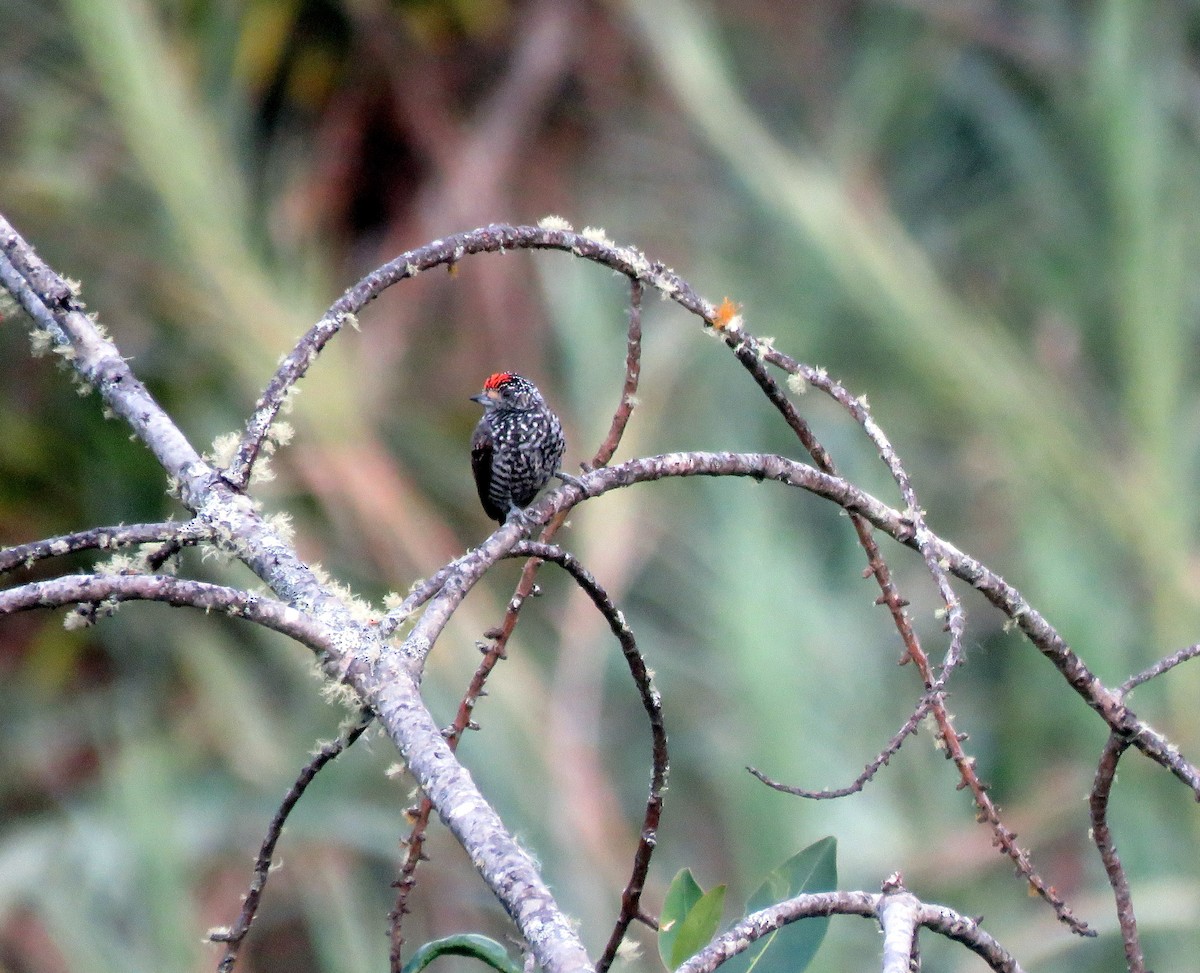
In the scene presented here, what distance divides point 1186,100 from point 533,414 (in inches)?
193

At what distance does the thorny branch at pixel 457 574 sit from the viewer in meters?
1.43

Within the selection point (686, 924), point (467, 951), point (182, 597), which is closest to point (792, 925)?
point (686, 924)

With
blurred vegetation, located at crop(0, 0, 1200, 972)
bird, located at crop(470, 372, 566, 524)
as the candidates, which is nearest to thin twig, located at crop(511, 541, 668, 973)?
bird, located at crop(470, 372, 566, 524)

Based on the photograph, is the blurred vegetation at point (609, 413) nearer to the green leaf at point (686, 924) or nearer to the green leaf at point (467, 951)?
the green leaf at point (686, 924)

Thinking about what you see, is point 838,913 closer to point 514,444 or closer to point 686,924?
point 686,924

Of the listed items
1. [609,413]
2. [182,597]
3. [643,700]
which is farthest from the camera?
[609,413]

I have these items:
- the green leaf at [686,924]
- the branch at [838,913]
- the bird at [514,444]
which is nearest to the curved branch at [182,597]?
the branch at [838,913]

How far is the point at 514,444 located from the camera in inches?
141

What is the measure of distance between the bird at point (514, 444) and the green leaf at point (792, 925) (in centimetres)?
161

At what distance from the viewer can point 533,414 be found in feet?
11.8

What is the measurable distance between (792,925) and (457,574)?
0.69m

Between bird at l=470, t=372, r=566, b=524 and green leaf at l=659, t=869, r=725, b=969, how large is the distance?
63.6 inches

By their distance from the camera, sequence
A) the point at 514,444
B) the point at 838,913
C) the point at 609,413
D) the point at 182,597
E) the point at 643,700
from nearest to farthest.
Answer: the point at 182,597
the point at 838,913
the point at 643,700
the point at 514,444
the point at 609,413

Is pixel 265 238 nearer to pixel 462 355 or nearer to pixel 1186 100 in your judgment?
pixel 462 355
